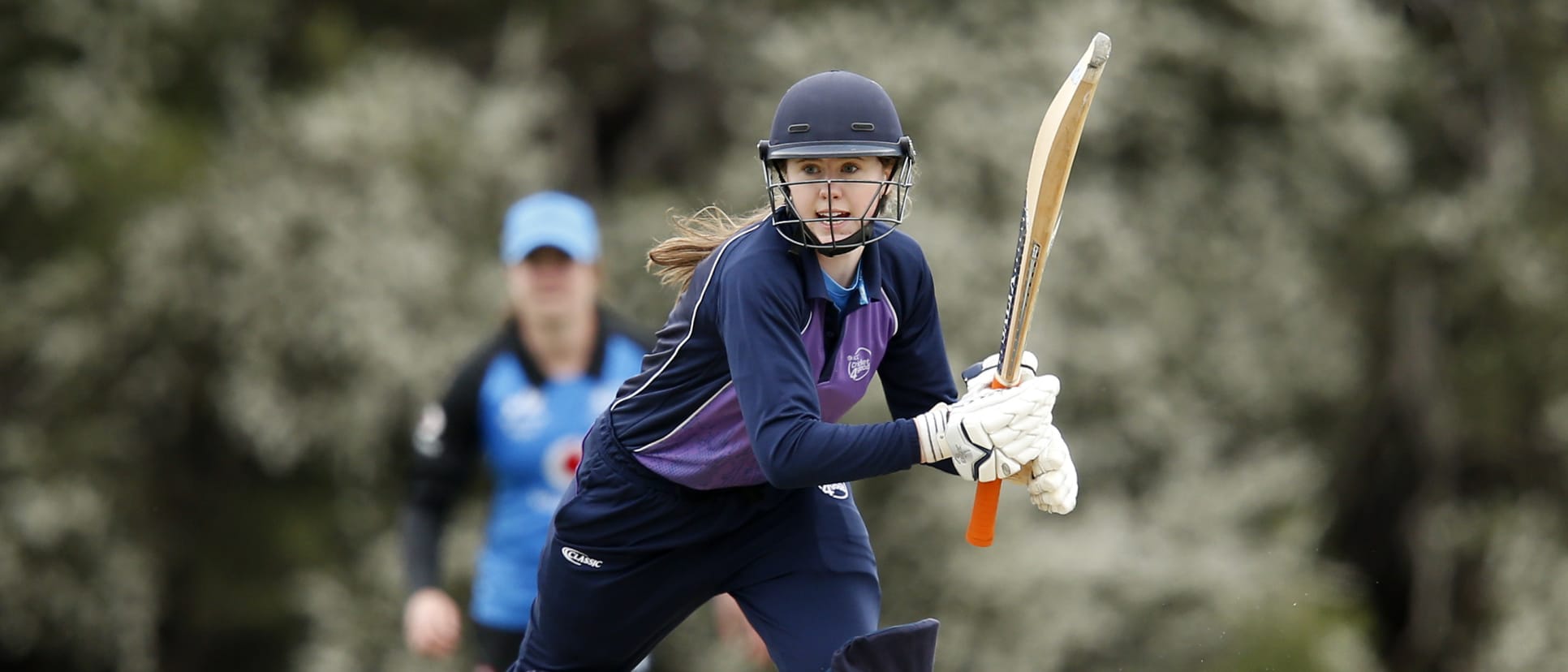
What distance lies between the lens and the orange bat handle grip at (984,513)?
2793mm

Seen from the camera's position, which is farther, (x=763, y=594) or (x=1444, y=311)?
(x=1444, y=311)

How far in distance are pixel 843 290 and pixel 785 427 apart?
0.34 m

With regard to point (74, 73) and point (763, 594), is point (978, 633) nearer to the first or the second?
point (763, 594)

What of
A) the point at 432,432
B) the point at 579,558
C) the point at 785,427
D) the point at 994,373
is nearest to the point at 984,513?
the point at 994,373

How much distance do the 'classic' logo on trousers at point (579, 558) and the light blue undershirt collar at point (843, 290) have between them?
658 mm

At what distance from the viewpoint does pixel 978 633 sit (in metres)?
6.39

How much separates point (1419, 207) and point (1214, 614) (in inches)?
108

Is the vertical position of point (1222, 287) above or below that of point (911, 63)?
below

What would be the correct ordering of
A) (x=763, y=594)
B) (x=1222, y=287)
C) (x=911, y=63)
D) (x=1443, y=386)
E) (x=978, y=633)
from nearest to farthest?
(x=763, y=594) → (x=978, y=633) → (x=911, y=63) → (x=1222, y=287) → (x=1443, y=386)

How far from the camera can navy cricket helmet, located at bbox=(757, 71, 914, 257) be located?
104 inches

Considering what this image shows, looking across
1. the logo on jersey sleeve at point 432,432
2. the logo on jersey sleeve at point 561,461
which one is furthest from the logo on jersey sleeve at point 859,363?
the logo on jersey sleeve at point 432,432

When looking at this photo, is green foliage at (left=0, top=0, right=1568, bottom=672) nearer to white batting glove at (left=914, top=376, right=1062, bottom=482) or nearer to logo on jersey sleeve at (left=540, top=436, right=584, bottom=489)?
logo on jersey sleeve at (left=540, top=436, right=584, bottom=489)

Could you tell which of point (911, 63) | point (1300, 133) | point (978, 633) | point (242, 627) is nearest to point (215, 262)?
point (242, 627)

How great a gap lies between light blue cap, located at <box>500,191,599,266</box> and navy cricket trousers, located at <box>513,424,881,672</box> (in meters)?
1.59
